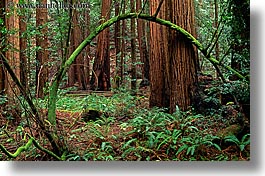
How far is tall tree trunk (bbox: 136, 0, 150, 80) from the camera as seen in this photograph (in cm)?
326

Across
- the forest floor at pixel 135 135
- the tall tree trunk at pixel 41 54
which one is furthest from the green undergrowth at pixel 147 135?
the tall tree trunk at pixel 41 54

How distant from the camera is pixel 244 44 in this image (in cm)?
298

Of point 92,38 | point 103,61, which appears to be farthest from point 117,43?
point 92,38

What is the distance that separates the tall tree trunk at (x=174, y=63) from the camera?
323 centimetres

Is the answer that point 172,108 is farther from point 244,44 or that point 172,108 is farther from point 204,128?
point 244,44

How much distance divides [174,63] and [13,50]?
1.34m

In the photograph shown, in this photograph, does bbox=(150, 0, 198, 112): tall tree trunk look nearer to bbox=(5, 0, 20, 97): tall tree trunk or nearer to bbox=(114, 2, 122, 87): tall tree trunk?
bbox=(114, 2, 122, 87): tall tree trunk

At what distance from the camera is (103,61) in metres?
3.56

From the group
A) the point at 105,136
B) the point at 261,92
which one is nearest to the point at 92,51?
the point at 105,136

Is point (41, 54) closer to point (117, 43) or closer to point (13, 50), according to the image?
point (13, 50)

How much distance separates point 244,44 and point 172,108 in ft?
2.47

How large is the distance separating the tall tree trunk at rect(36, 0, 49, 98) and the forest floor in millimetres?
219

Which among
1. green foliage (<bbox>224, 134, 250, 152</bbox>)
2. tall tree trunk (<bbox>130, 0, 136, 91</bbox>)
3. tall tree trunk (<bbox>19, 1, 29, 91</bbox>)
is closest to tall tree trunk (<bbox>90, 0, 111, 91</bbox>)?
tall tree trunk (<bbox>130, 0, 136, 91</bbox>)

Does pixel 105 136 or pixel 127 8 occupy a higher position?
pixel 127 8
